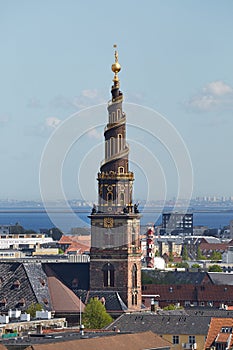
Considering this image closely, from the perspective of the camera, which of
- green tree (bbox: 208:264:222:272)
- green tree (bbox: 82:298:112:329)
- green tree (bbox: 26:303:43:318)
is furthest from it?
green tree (bbox: 208:264:222:272)

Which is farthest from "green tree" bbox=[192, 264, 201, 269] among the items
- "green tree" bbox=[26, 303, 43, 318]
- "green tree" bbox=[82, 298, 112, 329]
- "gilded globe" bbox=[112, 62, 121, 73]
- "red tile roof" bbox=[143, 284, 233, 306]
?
"green tree" bbox=[26, 303, 43, 318]

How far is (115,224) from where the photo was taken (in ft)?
402

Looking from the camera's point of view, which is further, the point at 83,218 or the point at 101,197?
the point at 83,218

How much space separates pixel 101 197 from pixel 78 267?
5.48 metres

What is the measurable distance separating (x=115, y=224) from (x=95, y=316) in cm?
863

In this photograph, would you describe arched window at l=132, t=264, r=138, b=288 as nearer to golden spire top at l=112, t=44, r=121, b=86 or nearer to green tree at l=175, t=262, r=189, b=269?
golden spire top at l=112, t=44, r=121, b=86

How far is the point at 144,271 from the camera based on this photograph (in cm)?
15938

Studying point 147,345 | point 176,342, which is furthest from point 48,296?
point 147,345

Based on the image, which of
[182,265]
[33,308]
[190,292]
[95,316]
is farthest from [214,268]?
[95,316]

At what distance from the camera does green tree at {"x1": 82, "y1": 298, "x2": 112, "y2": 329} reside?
114 meters

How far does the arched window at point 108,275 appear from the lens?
404ft

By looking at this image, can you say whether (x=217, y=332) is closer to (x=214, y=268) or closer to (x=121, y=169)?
(x=121, y=169)

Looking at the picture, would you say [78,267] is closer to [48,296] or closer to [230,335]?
[48,296]

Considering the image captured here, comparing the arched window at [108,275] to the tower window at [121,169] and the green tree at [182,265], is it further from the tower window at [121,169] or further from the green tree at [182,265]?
the green tree at [182,265]
